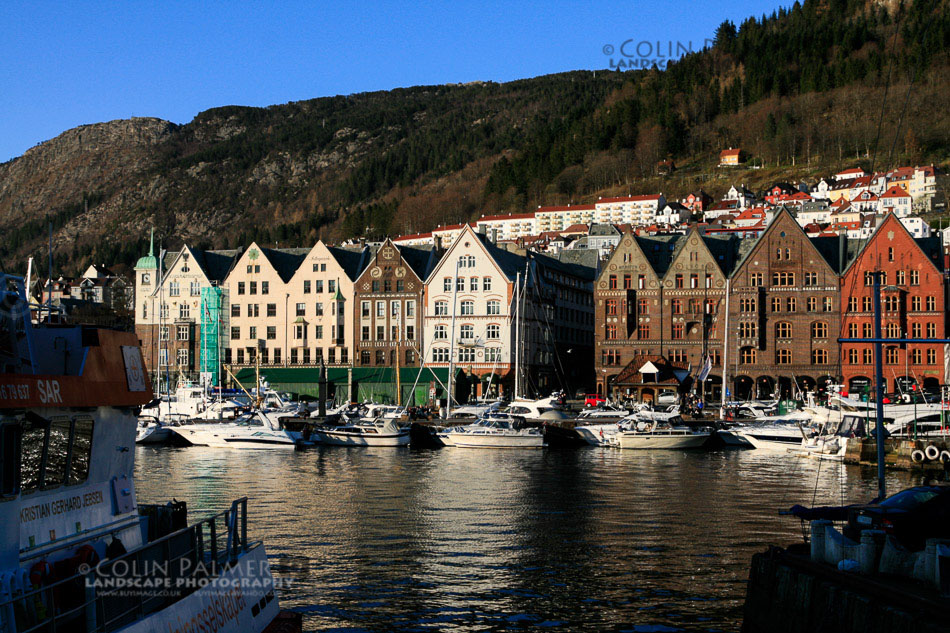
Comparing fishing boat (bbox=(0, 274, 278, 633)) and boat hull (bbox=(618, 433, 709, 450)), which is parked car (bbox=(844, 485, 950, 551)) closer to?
fishing boat (bbox=(0, 274, 278, 633))

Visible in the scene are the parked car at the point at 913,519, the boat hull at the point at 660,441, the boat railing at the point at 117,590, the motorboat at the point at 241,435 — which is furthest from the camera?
the motorboat at the point at 241,435

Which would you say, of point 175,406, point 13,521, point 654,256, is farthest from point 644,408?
point 13,521

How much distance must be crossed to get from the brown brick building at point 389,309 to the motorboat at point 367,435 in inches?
1284

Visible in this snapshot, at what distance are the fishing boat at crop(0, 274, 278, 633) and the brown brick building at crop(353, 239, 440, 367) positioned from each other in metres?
93.8

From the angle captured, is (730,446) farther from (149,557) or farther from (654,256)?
(149,557)

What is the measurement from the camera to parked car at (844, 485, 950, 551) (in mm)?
20500

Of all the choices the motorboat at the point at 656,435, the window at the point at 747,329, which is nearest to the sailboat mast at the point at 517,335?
the motorboat at the point at 656,435

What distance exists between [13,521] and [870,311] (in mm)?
98319

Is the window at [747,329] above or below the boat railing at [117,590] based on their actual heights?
above

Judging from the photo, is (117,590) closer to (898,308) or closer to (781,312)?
(781,312)

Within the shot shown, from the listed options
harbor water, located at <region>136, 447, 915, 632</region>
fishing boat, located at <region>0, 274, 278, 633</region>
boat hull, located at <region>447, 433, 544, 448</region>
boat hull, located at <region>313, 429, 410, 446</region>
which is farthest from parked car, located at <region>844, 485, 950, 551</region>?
boat hull, located at <region>313, 429, 410, 446</region>

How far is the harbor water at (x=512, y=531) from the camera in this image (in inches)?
958

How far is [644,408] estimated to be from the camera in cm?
8638

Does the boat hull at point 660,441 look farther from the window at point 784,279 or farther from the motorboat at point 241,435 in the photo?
the window at point 784,279
